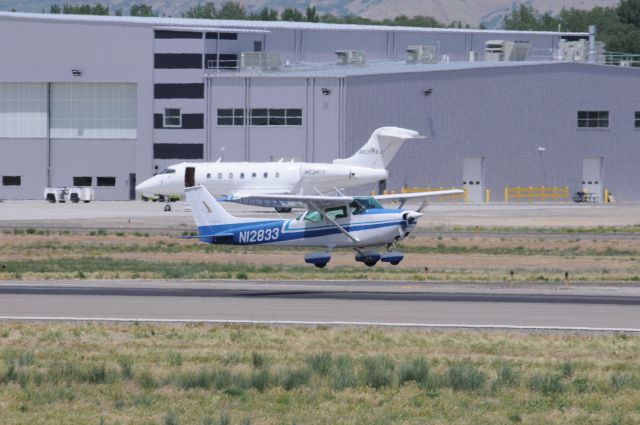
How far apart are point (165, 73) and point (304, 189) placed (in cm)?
1970

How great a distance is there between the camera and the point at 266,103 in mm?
90625

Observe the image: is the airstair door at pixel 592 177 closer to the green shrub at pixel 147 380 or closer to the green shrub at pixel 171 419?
the green shrub at pixel 147 380

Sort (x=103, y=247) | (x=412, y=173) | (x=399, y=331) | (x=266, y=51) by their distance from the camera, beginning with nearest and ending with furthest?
(x=399, y=331) → (x=103, y=247) → (x=412, y=173) → (x=266, y=51)

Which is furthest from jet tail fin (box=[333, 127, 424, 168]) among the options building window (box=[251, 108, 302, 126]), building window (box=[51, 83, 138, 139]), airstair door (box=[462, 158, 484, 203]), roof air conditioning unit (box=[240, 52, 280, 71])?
building window (box=[51, 83, 138, 139])

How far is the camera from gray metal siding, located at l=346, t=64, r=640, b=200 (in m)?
89.7

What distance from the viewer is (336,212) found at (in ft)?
141

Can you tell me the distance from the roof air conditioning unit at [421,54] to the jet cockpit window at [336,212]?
55780 mm

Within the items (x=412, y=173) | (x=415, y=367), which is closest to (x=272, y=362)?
(x=415, y=367)

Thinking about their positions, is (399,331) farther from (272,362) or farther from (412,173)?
(412,173)

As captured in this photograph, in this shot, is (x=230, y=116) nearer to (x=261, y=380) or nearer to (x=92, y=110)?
(x=92, y=110)

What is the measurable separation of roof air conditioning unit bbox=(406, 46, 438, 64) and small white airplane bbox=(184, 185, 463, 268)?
5518 cm

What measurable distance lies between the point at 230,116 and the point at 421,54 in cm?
1539

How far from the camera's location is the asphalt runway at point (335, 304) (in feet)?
93.1

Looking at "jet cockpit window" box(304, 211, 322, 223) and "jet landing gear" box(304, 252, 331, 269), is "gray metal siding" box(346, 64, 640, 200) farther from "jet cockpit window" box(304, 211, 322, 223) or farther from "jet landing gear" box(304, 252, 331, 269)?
"jet landing gear" box(304, 252, 331, 269)
